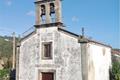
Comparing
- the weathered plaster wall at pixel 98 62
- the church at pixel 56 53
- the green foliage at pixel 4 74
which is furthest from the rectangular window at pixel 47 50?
the green foliage at pixel 4 74

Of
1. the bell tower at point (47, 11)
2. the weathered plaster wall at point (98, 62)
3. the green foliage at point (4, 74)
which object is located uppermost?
the bell tower at point (47, 11)

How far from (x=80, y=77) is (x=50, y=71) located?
9.60 feet

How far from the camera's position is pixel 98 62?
20.2m

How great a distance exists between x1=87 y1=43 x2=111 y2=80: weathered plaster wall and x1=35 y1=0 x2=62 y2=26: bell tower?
368 centimetres

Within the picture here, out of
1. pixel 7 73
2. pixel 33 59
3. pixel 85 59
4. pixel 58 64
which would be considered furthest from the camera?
pixel 7 73

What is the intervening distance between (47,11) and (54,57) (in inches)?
159

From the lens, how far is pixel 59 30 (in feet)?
65.1

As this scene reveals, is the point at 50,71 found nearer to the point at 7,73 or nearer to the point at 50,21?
the point at 50,21

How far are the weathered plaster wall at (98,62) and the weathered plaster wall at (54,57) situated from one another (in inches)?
36.7

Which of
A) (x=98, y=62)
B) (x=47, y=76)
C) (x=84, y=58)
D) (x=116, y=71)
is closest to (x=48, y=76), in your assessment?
(x=47, y=76)

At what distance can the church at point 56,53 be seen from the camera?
60.9 ft

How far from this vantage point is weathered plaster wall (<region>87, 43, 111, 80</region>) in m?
18.7

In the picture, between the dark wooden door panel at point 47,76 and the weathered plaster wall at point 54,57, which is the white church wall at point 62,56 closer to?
the weathered plaster wall at point 54,57

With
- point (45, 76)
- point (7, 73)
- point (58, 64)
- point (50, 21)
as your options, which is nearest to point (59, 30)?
point (50, 21)
